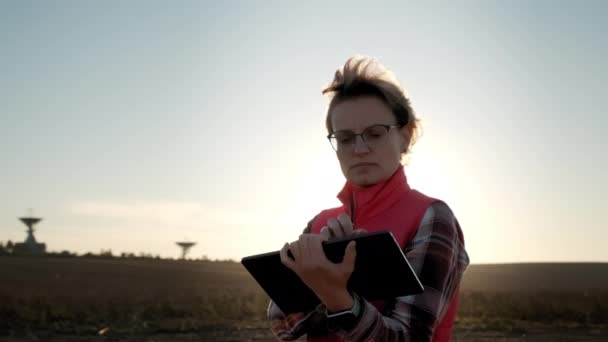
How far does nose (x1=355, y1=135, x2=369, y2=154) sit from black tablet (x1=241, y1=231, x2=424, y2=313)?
1.47ft

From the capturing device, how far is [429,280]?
211 centimetres

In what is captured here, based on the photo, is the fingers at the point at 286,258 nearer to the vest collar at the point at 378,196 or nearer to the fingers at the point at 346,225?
the fingers at the point at 346,225

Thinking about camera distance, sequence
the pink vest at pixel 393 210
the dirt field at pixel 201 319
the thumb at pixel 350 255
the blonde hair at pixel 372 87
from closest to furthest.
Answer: the thumb at pixel 350 255 → the pink vest at pixel 393 210 → the blonde hair at pixel 372 87 → the dirt field at pixel 201 319

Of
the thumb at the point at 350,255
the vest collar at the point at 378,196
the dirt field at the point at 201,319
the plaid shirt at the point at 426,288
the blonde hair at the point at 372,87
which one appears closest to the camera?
the thumb at the point at 350,255

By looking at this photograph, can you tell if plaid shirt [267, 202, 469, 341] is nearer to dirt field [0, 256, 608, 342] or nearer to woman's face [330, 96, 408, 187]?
woman's face [330, 96, 408, 187]

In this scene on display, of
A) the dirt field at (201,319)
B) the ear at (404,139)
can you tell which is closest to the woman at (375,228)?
the ear at (404,139)

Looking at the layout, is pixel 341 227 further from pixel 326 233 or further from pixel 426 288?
pixel 426 288

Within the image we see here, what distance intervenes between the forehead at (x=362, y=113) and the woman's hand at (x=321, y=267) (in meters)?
0.56

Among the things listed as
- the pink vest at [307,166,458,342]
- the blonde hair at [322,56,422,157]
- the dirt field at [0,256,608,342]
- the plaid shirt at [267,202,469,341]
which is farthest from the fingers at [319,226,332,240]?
the dirt field at [0,256,608,342]

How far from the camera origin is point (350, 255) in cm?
186

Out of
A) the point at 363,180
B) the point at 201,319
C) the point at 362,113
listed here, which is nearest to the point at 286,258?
the point at 363,180

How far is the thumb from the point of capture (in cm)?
184

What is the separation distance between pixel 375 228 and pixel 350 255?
1.45 feet

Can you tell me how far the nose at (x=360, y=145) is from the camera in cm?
237
